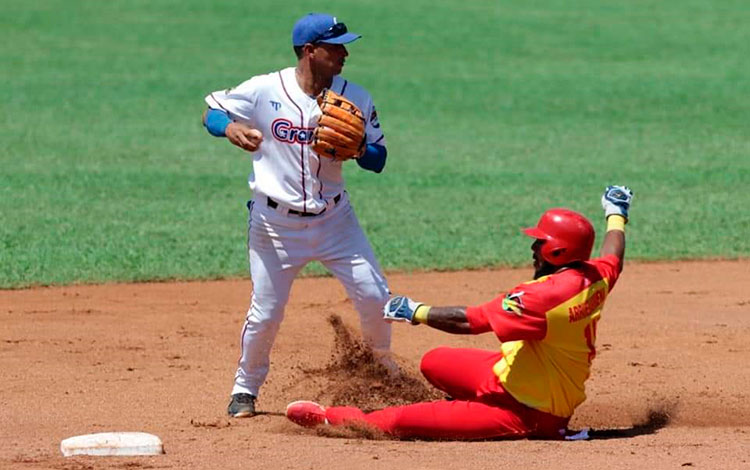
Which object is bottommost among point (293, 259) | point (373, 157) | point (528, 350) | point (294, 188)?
point (528, 350)

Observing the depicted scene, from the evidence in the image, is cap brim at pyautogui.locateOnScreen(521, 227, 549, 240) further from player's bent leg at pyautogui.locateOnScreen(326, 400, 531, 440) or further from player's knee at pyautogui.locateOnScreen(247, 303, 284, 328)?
player's knee at pyautogui.locateOnScreen(247, 303, 284, 328)

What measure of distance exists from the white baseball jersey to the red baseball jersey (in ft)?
4.17

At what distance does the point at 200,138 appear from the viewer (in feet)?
62.7

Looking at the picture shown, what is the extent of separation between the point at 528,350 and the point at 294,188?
1.58m

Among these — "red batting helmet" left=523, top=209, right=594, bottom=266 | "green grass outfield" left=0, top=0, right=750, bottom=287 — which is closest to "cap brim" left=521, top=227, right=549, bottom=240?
"red batting helmet" left=523, top=209, right=594, bottom=266

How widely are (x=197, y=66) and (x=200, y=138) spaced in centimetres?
668

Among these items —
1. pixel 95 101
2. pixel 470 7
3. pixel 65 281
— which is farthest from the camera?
pixel 470 7

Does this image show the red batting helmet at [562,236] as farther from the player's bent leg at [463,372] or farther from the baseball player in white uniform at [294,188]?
the baseball player in white uniform at [294,188]

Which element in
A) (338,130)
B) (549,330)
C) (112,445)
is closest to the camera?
(112,445)

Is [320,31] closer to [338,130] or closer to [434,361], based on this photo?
[338,130]

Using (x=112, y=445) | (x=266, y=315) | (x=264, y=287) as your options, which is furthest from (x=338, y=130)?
(x=112, y=445)

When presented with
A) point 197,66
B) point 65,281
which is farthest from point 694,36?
point 65,281

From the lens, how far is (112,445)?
21.2 feet

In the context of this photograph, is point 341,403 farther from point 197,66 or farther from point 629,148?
point 197,66
